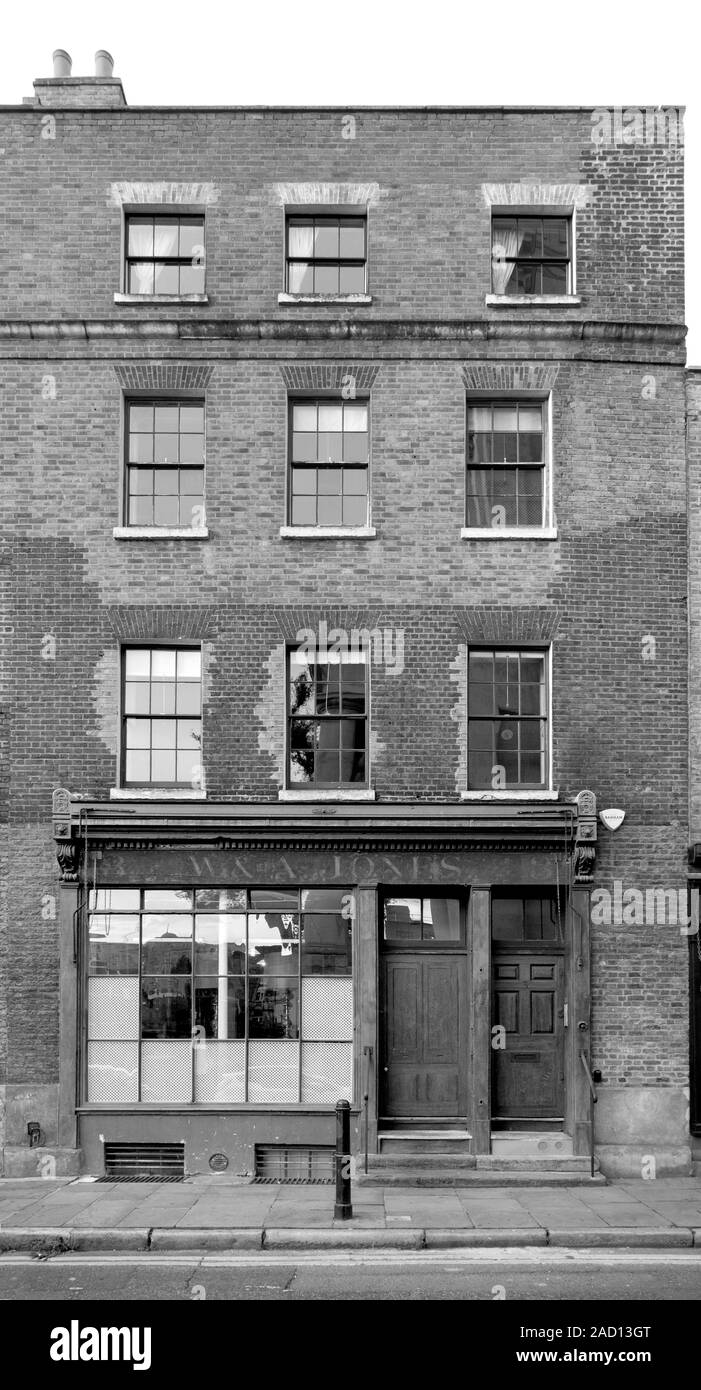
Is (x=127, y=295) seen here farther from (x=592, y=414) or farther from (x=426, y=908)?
(x=426, y=908)

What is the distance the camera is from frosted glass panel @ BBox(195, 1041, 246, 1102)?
1488 cm

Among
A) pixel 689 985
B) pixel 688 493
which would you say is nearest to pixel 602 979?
pixel 689 985

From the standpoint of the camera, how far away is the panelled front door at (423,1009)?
15133 mm

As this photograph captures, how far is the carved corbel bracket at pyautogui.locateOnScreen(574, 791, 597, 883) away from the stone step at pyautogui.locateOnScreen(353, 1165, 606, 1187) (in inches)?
136

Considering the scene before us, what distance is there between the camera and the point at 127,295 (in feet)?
51.8

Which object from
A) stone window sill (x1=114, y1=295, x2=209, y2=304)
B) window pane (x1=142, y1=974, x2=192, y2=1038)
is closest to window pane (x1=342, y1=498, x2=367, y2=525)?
stone window sill (x1=114, y1=295, x2=209, y2=304)

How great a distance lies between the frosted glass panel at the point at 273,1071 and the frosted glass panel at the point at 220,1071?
0.13 m

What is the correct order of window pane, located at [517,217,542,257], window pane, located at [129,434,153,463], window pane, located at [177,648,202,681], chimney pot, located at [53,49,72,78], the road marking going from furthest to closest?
chimney pot, located at [53,49,72,78]
window pane, located at [517,217,542,257]
window pane, located at [129,434,153,463]
window pane, located at [177,648,202,681]
the road marking

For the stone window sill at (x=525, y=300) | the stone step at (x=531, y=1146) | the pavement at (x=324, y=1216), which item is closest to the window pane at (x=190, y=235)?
the stone window sill at (x=525, y=300)

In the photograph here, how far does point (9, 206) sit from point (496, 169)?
6.31m

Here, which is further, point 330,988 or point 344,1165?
point 330,988

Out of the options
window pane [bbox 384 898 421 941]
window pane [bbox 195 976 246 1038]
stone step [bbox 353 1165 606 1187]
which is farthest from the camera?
window pane [bbox 384 898 421 941]

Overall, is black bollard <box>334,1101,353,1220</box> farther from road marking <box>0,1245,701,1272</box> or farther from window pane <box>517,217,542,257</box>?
window pane <box>517,217,542,257</box>

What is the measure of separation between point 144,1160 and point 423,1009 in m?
3.83
